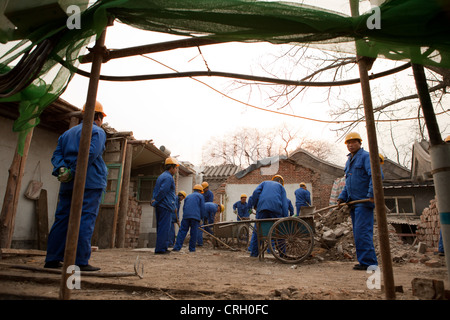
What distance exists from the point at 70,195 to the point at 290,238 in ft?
11.9

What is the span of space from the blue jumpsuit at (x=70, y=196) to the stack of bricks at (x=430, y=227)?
313 inches

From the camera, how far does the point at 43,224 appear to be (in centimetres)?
623

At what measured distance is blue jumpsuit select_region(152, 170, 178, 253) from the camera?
20.1ft

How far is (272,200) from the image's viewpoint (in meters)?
5.84

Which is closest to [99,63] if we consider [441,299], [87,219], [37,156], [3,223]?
[87,219]

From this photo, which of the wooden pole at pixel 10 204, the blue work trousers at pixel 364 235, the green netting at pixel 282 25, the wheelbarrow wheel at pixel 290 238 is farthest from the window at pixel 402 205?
the wooden pole at pixel 10 204

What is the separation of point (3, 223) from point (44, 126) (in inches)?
114

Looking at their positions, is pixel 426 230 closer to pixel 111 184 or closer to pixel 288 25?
pixel 288 25

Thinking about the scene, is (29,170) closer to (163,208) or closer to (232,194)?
(163,208)

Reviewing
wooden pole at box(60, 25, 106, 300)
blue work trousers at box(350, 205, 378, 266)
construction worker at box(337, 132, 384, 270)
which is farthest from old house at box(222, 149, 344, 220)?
wooden pole at box(60, 25, 106, 300)

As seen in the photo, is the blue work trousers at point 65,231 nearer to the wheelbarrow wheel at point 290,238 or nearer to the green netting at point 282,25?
the green netting at point 282,25

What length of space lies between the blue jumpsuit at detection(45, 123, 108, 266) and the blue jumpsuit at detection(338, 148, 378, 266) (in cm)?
367

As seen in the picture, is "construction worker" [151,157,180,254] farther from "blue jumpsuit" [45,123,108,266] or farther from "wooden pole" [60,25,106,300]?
"wooden pole" [60,25,106,300]

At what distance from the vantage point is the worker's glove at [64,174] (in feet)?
9.91
